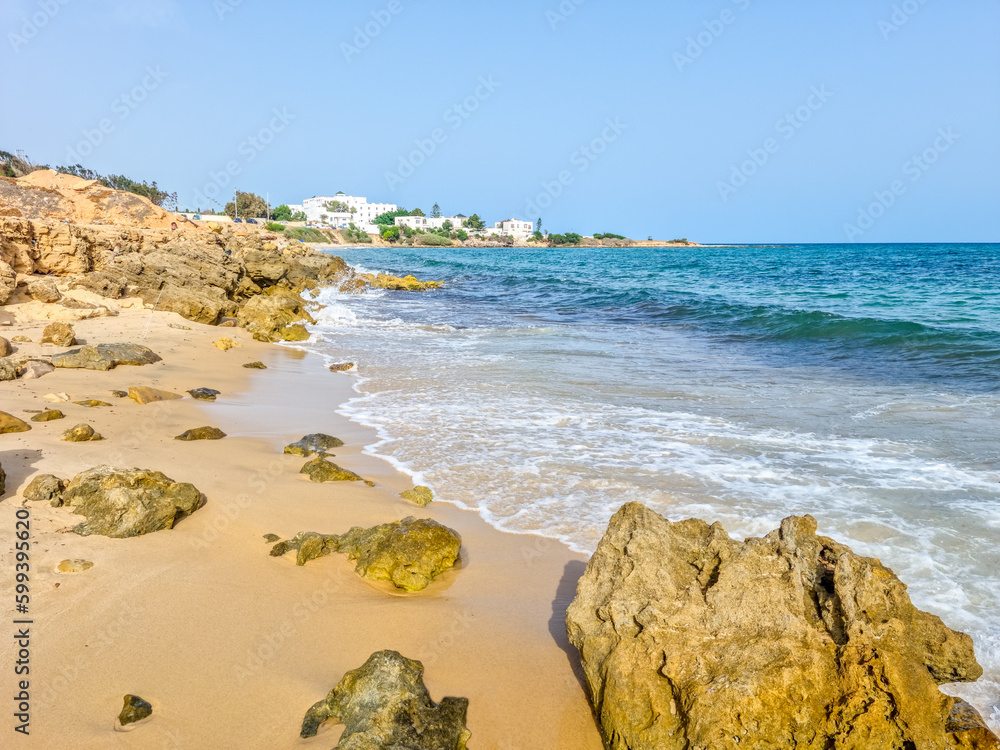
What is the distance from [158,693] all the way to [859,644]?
9.24ft

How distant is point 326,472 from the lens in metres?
5.00

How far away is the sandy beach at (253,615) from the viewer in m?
2.51

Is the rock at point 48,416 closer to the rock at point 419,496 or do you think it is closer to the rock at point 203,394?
the rock at point 203,394

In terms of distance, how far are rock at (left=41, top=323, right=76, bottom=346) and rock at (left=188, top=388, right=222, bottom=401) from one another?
244 centimetres

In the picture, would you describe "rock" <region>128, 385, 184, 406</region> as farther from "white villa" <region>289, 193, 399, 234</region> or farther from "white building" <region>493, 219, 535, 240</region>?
"white building" <region>493, 219, 535, 240</region>

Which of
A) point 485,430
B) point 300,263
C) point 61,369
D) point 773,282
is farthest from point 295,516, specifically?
point 773,282

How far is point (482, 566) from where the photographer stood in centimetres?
387

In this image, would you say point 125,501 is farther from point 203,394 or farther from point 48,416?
point 203,394

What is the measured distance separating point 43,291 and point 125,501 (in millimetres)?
9150

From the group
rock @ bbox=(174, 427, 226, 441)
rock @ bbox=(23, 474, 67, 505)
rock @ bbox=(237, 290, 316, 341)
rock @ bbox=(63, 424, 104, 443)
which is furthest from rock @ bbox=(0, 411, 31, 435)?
rock @ bbox=(237, 290, 316, 341)

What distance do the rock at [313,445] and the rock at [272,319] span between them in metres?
7.45

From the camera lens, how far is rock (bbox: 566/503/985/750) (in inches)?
88.0

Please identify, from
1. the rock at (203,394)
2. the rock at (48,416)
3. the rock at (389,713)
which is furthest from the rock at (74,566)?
the rock at (203,394)

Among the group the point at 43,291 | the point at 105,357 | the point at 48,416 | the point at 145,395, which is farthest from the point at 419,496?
the point at 43,291
